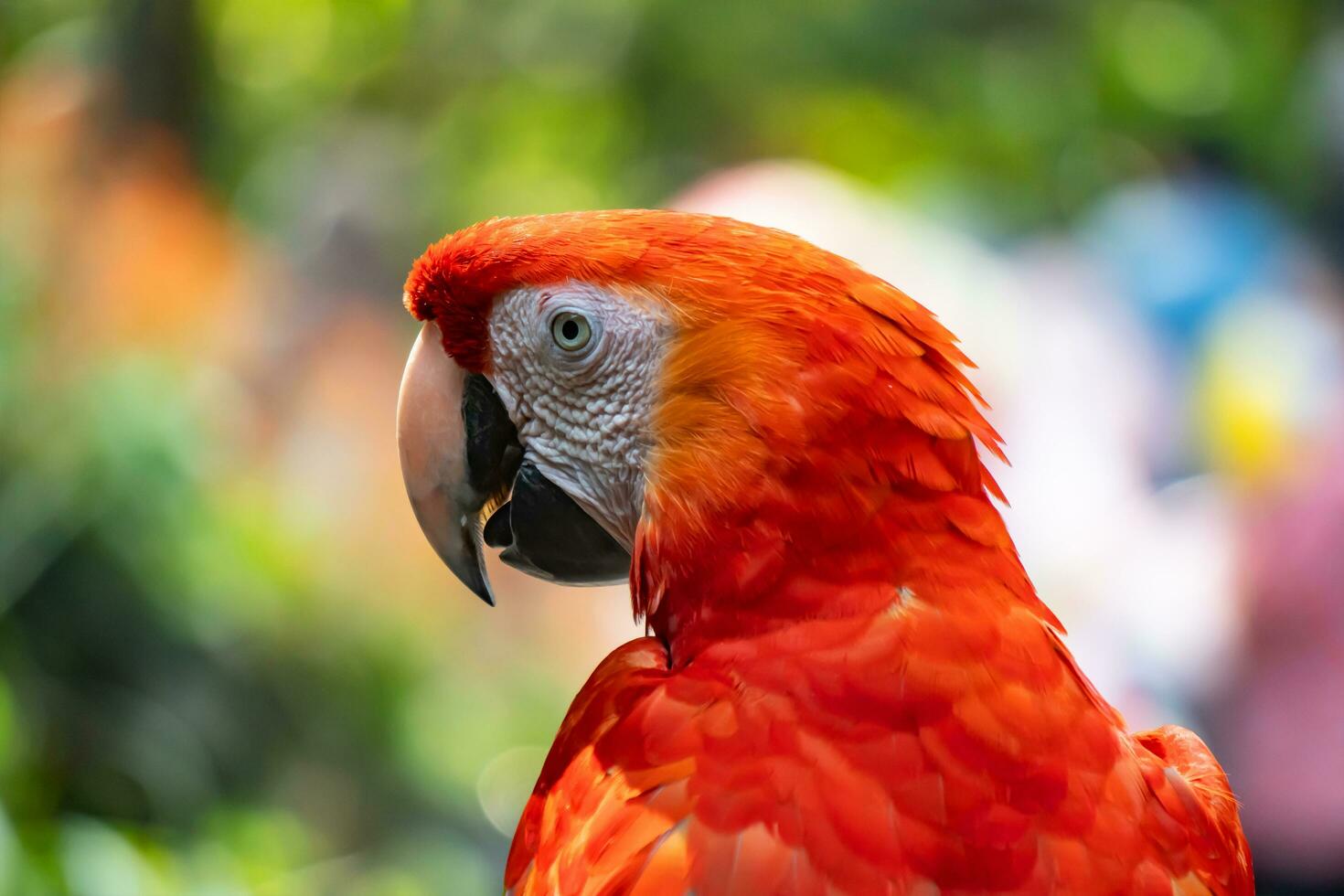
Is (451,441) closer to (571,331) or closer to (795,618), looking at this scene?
(571,331)

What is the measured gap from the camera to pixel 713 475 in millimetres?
503

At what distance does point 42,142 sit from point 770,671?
1709 millimetres

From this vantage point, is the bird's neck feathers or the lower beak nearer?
the bird's neck feathers

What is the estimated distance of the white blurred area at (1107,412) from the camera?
1535 mm

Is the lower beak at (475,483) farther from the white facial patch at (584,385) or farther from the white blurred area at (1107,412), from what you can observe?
the white blurred area at (1107,412)

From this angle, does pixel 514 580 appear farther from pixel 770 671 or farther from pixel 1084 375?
pixel 770 671

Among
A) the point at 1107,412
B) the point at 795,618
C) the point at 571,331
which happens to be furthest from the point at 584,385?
the point at 1107,412

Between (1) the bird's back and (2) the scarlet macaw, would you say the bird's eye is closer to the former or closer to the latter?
(2) the scarlet macaw

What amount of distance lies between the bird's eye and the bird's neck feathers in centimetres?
4

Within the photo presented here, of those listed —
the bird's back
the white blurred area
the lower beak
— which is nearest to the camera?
the bird's back

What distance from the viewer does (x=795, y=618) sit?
50 cm

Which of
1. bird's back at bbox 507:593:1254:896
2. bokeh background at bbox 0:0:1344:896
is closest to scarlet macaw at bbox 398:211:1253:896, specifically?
bird's back at bbox 507:593:1254:896

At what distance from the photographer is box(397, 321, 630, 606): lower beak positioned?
600 mm

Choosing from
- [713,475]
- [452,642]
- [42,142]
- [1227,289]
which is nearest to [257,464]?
[452,642]
